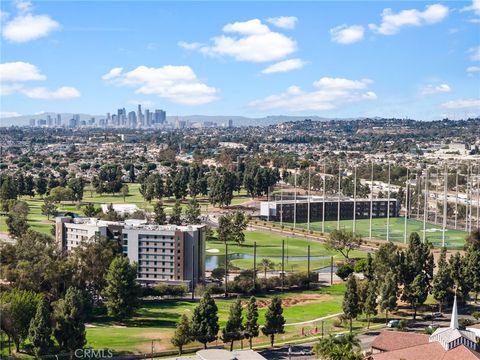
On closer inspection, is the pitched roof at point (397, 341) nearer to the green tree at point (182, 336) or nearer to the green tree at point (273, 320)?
the green tree at point (273, 320)

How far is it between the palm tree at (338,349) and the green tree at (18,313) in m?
18.5

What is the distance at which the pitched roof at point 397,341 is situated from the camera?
41.8m

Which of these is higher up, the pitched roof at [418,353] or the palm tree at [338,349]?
the palm tree at [338,349]

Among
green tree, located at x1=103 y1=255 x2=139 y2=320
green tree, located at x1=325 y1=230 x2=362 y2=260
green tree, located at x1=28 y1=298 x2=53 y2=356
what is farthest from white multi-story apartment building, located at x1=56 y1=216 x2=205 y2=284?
green tree, located at x1=28 y1=298 x2=53 y2=356

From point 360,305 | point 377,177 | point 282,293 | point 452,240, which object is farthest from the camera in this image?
point 377,177

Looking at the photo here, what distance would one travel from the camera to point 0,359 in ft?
130

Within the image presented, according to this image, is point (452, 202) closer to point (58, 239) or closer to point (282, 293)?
point (282, 293)

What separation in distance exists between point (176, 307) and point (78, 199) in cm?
7146

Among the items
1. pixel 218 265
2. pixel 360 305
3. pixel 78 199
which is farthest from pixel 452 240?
pixel 78 199

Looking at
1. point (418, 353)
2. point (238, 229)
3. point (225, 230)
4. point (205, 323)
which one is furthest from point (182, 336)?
point (225, 230)

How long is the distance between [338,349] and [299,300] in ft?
76.8

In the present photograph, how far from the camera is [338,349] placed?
3712cm

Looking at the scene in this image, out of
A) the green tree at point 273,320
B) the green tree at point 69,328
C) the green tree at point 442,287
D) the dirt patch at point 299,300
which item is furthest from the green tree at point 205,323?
the green tree at point 442,287

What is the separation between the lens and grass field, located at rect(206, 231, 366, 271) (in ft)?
253
